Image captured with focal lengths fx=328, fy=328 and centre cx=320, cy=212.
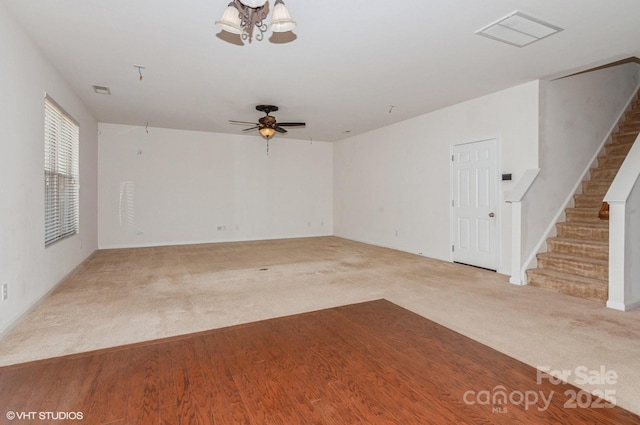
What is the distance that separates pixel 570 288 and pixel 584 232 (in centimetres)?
111

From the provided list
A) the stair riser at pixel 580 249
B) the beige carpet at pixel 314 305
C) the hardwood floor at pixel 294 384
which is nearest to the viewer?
the hardwood floor at pixel 294 384

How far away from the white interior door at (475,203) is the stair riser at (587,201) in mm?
1140

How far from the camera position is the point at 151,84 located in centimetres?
476

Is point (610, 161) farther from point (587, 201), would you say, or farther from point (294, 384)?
point (294, 384)

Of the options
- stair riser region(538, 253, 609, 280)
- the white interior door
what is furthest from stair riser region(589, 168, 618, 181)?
stair riser region(538, 253, 609, 280)

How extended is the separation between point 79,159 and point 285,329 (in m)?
5.08

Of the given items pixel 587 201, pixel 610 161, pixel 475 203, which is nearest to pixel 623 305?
pixel 587 201

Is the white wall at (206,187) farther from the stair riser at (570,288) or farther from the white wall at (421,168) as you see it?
the stair riser at (570,288)

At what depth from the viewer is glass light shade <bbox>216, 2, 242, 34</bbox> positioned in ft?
8.00

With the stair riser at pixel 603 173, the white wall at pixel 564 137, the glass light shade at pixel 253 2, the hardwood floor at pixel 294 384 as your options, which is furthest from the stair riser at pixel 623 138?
the glass light shade at pixel 253 2

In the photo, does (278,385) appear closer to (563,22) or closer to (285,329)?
(285,329)

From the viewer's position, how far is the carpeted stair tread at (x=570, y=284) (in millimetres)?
3699

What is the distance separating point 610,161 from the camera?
16.8ft

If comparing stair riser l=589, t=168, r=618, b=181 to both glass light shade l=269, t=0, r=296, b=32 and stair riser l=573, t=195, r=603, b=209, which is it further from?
glass light shade l=269, t=0, r=296, b=32
